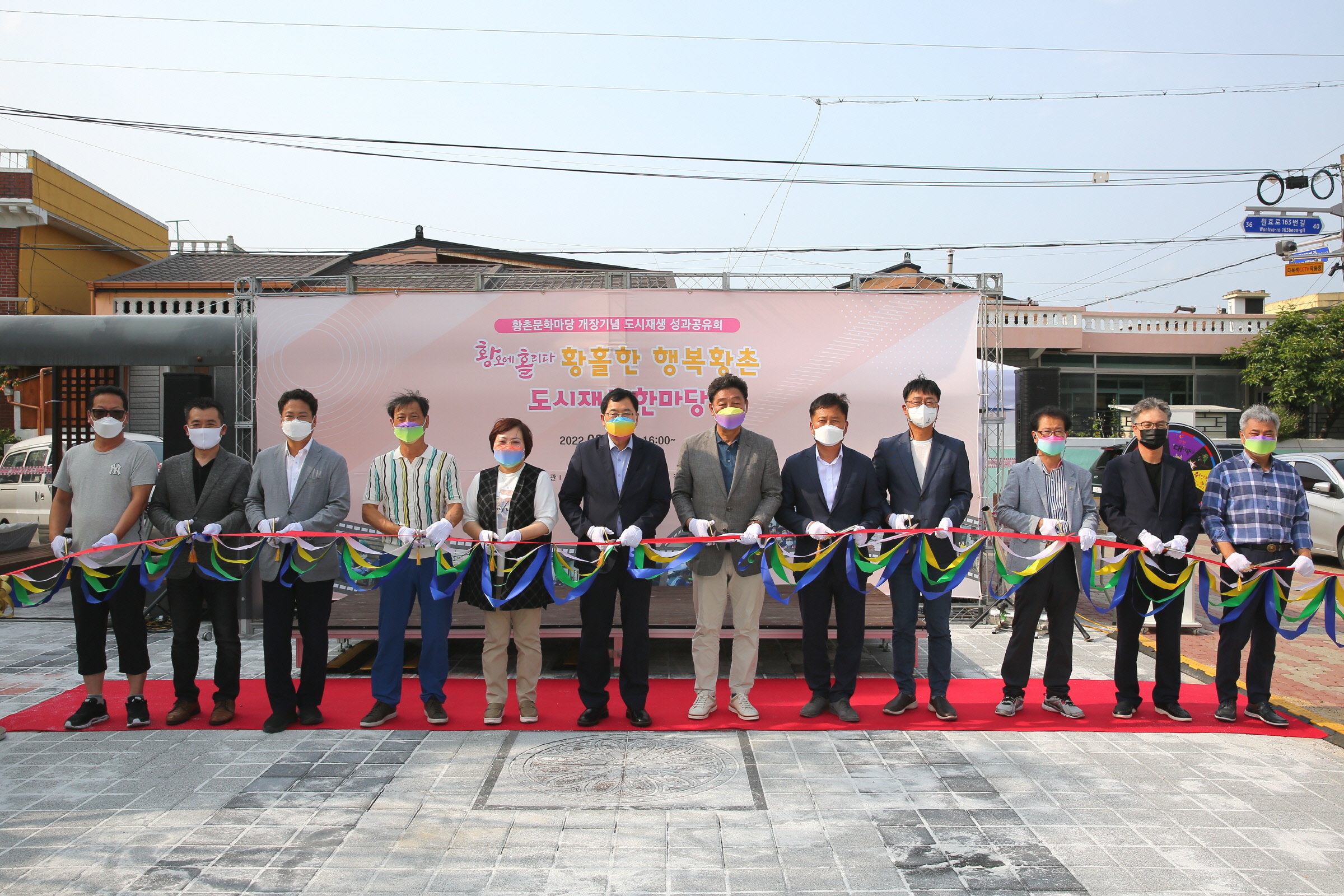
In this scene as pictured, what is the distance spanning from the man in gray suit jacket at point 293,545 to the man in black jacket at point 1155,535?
4.20 meters

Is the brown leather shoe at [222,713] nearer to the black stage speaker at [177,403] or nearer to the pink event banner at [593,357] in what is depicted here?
the pink event banner at [593,357]

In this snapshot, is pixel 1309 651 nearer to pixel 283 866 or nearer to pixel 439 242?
pixel 283 866

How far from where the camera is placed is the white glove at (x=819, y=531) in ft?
14.7

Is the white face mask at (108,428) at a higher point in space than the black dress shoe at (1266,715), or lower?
higher

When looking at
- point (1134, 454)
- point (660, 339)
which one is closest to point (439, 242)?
point (660, 339)

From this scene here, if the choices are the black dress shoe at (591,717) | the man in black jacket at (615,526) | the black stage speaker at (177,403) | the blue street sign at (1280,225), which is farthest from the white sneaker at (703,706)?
the blue street sign at (1280,225)

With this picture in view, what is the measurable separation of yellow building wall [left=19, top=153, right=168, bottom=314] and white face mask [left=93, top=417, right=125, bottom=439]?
1476 centimetres

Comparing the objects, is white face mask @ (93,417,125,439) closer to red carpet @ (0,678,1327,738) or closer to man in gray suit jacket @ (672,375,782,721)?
red carpet @ (0,678,1327,738)

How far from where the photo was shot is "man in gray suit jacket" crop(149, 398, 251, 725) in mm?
4574

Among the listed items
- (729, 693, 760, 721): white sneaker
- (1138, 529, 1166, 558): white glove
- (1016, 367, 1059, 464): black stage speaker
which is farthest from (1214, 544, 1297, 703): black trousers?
(1016, 367, 1059, 464): black stage speaker

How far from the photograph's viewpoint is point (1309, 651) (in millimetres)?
6477

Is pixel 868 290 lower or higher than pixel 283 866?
higher

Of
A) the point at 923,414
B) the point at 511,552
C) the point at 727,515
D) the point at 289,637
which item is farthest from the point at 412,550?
the point at 923,414

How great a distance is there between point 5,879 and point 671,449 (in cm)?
483
